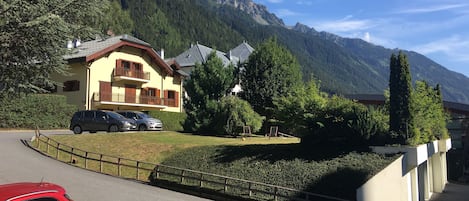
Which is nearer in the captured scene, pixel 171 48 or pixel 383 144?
pixel 383 144

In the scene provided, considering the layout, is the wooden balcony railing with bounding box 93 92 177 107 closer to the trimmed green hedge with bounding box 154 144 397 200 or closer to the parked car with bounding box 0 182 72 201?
the trimmed green hedge with bounding box 154 144 397 200

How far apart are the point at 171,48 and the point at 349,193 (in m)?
108

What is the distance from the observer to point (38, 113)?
117ft

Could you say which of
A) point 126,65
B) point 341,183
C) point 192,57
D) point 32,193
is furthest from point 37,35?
point 192,57

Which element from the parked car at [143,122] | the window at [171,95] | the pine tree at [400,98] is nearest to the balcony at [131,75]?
the window at [171,95]

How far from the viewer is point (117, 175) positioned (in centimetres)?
1952

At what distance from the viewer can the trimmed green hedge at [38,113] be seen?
110ft

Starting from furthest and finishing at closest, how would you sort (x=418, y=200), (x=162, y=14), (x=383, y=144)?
(x=162, y=14), (x=418, y=200), (x=383, y=144)

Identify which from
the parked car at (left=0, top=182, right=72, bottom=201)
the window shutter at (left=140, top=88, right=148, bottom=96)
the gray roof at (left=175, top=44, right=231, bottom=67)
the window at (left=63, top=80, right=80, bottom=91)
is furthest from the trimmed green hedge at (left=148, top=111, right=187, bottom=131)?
the parked car at (left=0, top=182, right=72, bottom=201)

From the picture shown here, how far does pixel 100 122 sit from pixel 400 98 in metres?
19.5

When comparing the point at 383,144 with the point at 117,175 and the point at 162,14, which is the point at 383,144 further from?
the point at 162,14

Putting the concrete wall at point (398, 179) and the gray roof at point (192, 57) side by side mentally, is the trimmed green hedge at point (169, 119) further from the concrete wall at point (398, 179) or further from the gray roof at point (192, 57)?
the gray roof at point (192, 57)

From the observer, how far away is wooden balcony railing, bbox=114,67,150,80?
46688 mm

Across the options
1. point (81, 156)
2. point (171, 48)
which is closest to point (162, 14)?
point (171, 48)
